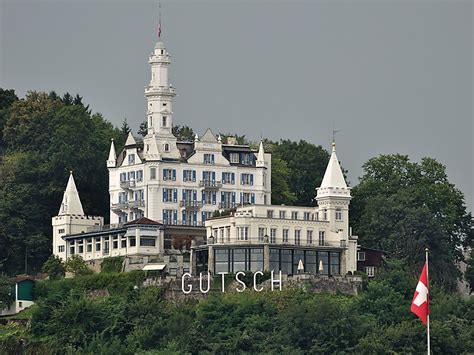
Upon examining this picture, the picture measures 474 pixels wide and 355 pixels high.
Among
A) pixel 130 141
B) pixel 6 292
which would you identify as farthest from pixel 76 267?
pixel 130 141

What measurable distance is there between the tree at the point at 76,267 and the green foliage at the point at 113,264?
1.12 metres

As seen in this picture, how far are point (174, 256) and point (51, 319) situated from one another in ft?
35.6

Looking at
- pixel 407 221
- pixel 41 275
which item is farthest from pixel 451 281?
pixel 41 275

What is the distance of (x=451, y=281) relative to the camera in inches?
6831

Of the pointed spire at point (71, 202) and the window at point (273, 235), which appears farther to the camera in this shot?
the pointed spire at point (71, 202)

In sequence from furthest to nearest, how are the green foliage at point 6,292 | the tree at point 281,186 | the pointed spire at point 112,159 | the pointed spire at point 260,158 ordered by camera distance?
the tree at point 281,186 < the pointed spire at point 112,159 < the pointed spire at point 260,158 < the green foliage at point 6,292

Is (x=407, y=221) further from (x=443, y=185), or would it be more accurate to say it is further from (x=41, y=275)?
(x=41, y=275)

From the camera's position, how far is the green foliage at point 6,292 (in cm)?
16975

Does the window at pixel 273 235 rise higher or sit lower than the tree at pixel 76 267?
higher

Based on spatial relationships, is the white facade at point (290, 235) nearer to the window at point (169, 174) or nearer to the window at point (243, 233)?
the window at point (243, 233)

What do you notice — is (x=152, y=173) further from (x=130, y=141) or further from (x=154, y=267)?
(x=154, y=267)

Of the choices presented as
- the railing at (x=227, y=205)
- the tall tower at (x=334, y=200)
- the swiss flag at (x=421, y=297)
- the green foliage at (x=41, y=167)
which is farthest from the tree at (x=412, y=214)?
the swiss flag at (x=421, y=297)

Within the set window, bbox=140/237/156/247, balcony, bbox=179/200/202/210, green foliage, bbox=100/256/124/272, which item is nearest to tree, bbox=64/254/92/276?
green foliage, bbox=100/256/124/272

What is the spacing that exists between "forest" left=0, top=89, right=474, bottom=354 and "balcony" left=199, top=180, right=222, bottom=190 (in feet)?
23.2
